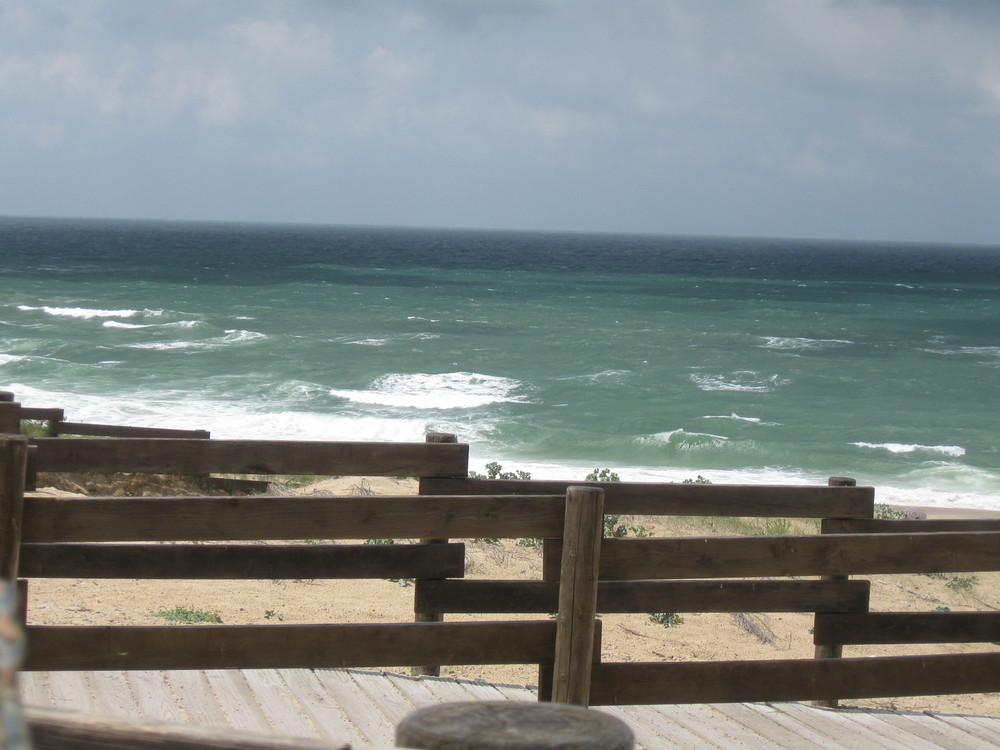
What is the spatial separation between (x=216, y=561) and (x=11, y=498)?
2.86 feet

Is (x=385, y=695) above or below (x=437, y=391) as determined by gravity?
above

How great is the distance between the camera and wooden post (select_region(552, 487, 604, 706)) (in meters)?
4.50

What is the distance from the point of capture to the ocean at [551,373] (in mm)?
25000

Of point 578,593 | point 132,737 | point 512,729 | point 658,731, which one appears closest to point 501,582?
point 578,593

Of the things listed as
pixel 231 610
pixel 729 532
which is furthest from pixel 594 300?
pixel 231 610

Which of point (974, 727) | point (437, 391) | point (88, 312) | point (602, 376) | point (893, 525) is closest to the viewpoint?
point (974, 727)

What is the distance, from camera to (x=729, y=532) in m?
14.2

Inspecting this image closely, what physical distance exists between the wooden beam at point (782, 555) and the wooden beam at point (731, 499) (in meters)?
0.37

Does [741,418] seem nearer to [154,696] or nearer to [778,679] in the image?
[778,679]

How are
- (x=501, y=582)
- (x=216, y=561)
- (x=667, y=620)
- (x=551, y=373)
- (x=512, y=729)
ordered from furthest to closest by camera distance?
(x=551, y=373)
(x=667, y=620)
(x=501, y=582)
(x=216, y=561)
(x=512, y=729)

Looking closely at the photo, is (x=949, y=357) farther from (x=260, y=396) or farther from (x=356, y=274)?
(x=356, y=274)

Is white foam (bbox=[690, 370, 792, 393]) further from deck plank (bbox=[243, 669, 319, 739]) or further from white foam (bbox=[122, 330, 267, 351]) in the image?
deck plank (bbox=[243, 669, 319, 739])

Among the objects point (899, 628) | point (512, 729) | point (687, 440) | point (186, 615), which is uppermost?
point (512, 729)

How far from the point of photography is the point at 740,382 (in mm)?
35938
